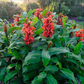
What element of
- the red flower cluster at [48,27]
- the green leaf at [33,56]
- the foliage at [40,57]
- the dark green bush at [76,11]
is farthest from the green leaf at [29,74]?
the dark green bush at [76,11]

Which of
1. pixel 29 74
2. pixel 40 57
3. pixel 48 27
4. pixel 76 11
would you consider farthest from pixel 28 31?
pixel 76 11

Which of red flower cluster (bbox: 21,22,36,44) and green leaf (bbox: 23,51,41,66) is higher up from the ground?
red flower cluster (bbox: 21,22,36,44)

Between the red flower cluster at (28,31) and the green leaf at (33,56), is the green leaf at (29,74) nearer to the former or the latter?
the green leaf at (33,56)

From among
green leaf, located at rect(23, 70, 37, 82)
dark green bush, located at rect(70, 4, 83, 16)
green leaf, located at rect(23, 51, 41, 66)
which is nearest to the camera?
green leaf, located at rect(23, 51, 41, 66)

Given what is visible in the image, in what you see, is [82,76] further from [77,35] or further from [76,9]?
[76,9]

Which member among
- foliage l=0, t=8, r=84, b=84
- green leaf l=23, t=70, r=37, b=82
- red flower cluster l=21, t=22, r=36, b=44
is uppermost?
red flower cluster l=21, t=22, r=36, b=44

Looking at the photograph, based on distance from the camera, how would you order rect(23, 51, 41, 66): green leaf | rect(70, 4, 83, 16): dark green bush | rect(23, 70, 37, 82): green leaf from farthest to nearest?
rect(70, 4, 83, 16): dark green bush
rect(23, 70, 37, 82): green leaf
rect(23, 51, 41, 66): green leaf

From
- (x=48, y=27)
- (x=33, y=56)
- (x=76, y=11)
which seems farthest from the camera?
(x=76, y=11)

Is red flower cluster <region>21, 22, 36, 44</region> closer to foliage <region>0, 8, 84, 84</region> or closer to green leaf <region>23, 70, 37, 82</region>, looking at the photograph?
foliage <region>0, 8, 84, 84</region>

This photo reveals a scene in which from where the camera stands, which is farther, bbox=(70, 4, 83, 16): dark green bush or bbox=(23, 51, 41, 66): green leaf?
bbox=(70, 4, 83, 16): dark green bush

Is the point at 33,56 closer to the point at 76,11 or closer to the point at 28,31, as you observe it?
the point at 28,31

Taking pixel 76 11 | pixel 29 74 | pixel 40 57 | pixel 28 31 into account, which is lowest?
pixel 29 74

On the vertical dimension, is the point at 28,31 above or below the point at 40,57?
above

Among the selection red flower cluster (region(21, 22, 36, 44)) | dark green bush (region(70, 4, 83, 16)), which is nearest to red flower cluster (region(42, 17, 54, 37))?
red flower cluster (region(21, 22, 36, 44))
